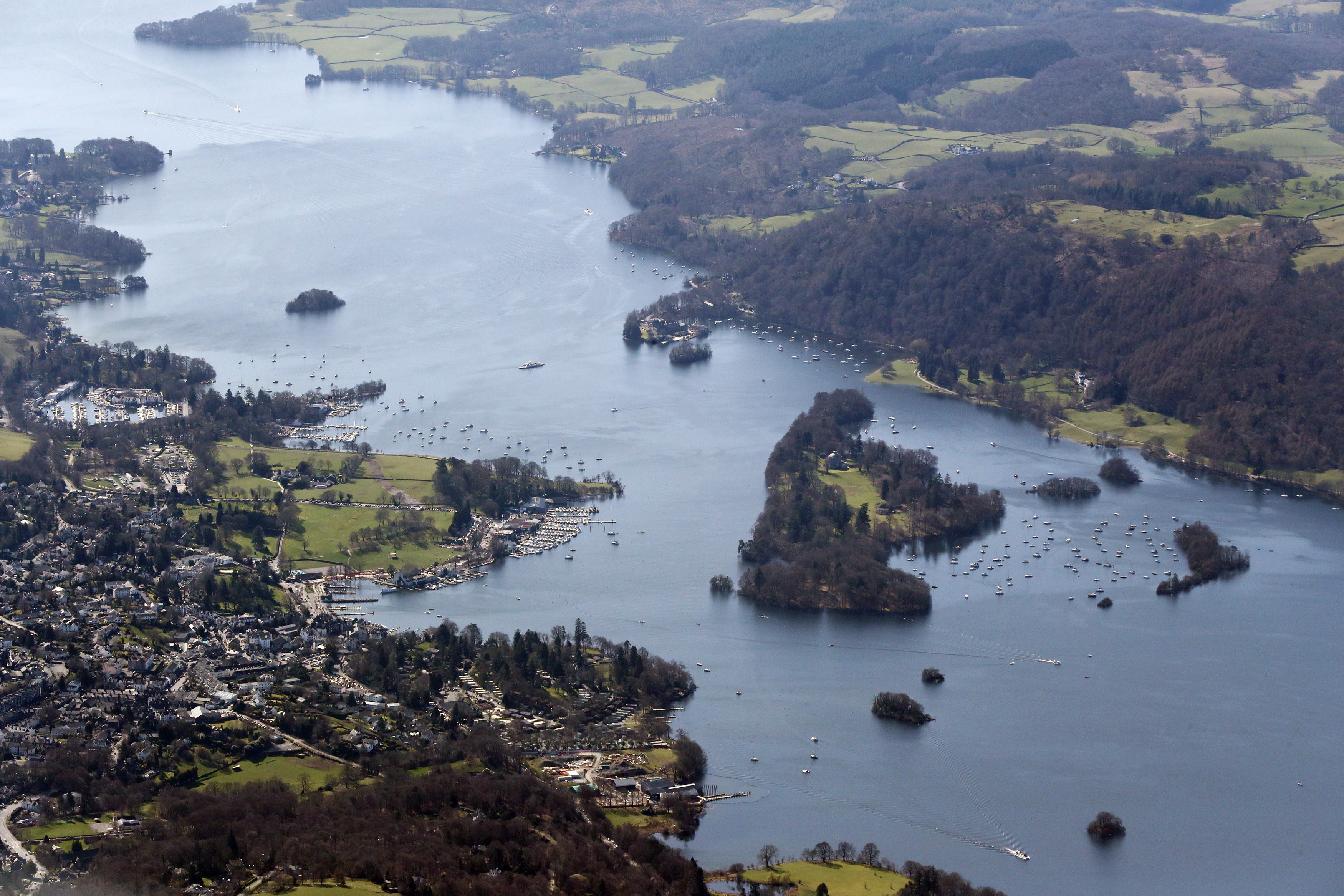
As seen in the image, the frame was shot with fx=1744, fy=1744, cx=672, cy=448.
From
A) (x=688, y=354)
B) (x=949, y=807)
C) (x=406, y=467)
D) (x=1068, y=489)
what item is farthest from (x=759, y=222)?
(x=949, y=807)

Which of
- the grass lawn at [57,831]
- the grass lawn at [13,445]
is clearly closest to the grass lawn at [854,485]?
the grass lawn at [13,445]

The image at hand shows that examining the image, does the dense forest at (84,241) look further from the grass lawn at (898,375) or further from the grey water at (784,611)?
the grass lawn at (898,375)

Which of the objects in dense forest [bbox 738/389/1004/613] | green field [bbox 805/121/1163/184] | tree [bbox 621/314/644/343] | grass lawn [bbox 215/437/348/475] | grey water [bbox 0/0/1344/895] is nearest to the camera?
grey water [bbox 0/0/1344/895]

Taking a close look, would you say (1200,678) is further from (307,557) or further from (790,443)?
(307,557)

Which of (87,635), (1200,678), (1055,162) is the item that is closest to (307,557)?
(87,635)

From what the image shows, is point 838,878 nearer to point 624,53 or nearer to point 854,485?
point 854,485

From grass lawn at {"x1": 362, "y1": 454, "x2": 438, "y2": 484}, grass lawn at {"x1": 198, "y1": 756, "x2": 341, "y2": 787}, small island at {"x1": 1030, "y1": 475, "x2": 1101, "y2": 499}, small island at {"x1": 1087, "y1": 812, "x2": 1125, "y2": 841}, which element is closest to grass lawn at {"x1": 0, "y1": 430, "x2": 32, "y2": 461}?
grass lawn at {"x1": 362, "y1": 454, "x2": 438, "y2": 484}

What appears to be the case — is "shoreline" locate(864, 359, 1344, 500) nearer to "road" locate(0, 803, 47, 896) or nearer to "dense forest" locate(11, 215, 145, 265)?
"dense forest" locate(11, 215, 145, 265)
